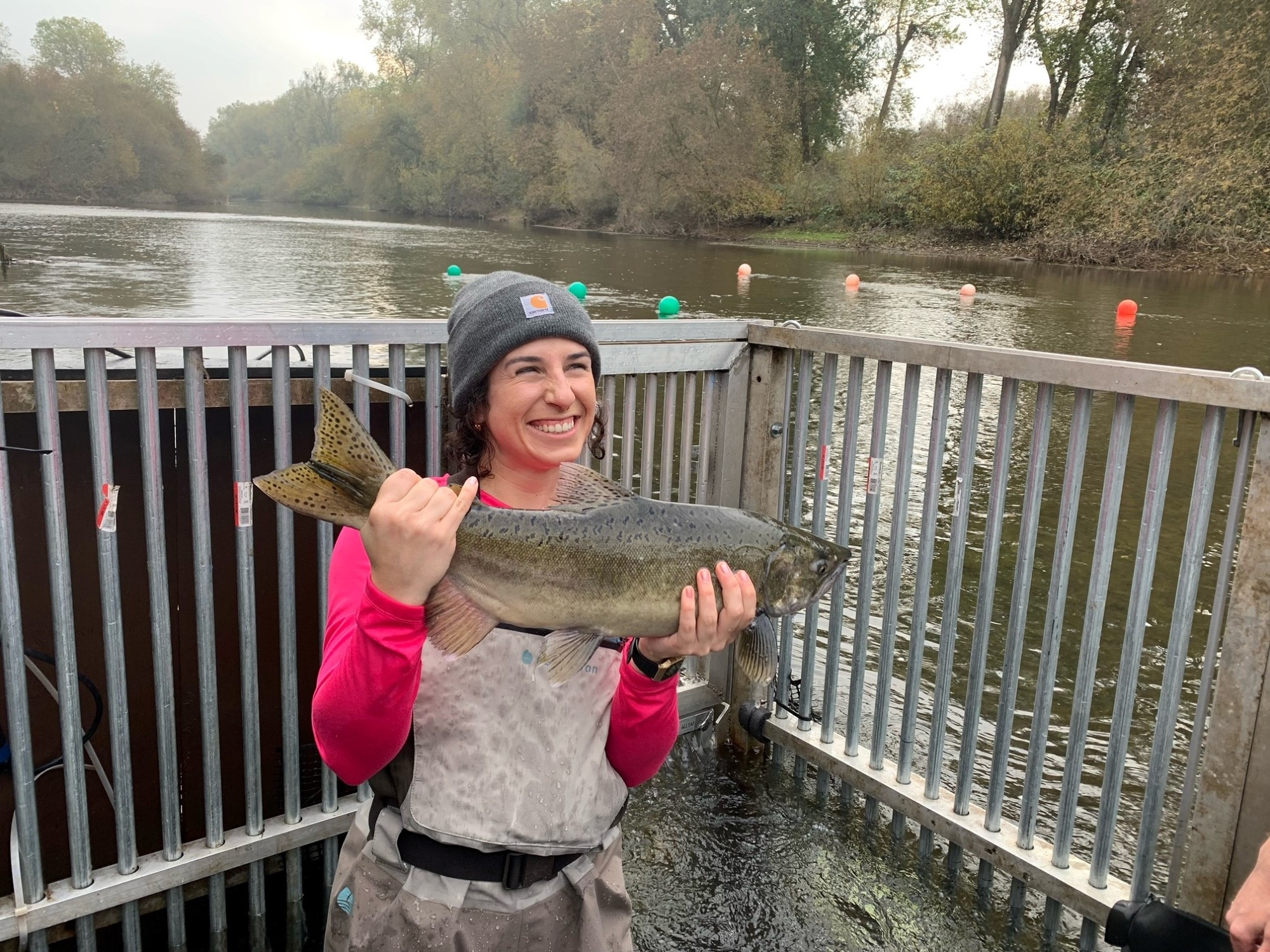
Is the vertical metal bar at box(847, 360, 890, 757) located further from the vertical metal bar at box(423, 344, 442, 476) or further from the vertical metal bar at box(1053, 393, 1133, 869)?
the vertical metal bar at box(423, 344, 442, 476)

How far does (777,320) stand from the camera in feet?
48.5

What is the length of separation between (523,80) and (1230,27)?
5697 centimetres

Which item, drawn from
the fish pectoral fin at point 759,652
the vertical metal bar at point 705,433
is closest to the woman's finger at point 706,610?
the fish pectoral fin at point 759,652

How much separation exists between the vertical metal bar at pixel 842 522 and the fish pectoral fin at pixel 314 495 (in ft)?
7.10

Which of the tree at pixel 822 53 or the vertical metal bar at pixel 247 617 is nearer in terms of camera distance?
Result: the vertical metal bar at pixel 247 617

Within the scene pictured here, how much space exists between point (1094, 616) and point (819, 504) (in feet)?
3.87

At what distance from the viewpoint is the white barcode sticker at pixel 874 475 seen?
3.66 metres

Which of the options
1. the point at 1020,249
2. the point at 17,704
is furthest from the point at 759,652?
the point at 1020,249

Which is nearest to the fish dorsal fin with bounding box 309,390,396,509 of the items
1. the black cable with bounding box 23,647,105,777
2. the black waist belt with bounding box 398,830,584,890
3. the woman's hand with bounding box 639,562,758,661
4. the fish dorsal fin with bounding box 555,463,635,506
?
the fish dorsal fin with bounding box 555,463,635,506

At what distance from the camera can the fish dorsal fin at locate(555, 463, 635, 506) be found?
7.06ft

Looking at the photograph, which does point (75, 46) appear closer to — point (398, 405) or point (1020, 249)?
point (1020, 249)

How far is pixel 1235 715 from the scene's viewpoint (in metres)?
2.70

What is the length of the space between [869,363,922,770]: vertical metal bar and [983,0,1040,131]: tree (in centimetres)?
→ 5698

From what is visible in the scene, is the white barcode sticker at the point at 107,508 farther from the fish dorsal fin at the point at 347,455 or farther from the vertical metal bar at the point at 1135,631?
the vertical metal bar at the point at 1135,631
